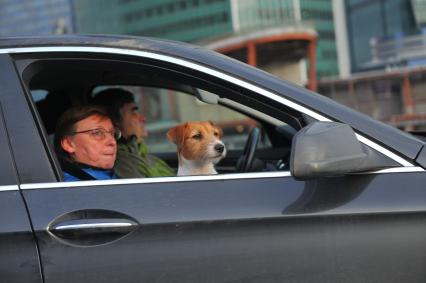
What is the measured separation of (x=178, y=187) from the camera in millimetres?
1668

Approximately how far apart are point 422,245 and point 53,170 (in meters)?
1.16

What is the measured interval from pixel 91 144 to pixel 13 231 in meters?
0.81

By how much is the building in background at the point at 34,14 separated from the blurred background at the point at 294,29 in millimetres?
109

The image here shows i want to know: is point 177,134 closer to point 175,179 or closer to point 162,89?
point 162,89

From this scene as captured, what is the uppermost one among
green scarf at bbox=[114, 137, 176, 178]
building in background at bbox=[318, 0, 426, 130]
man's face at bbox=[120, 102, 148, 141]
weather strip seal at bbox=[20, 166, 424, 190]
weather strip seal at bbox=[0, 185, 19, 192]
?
building in background at bbox=[318, 0, 426, 130]

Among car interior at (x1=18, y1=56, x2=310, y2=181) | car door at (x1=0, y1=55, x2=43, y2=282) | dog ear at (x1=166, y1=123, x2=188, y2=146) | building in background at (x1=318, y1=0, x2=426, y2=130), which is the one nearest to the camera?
car door at (x1=0, y1=55, x2=43, y2=282)

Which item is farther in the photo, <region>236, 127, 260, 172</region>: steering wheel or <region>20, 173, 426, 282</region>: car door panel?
<region>236, 127, 260, 172</region>: steering wheel

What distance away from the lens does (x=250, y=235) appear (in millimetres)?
1596

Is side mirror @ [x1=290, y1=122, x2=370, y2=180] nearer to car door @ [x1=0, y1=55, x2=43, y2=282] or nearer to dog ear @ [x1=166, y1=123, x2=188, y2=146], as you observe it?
car door @ [x1=0, y1=55, x2=43, y2=282]

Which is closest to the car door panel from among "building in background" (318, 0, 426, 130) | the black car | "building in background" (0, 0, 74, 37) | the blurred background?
the black car

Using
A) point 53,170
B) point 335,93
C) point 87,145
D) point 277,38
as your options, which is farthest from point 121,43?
point 335,93

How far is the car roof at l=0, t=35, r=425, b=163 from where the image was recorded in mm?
1712

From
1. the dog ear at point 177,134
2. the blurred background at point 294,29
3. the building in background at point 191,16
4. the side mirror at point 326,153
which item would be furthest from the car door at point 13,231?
the building in background at point 191,16

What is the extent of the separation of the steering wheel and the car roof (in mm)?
1657
